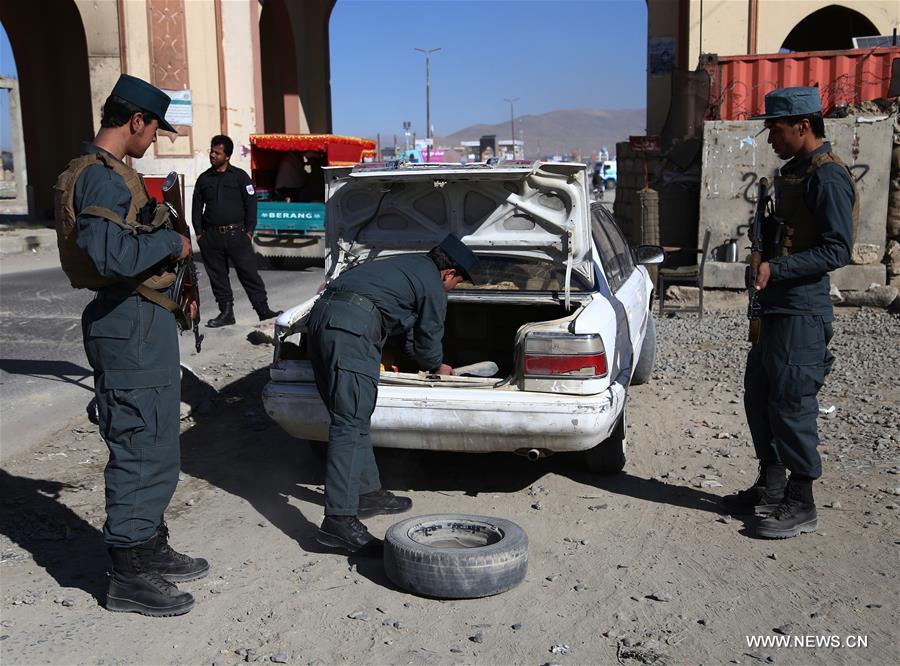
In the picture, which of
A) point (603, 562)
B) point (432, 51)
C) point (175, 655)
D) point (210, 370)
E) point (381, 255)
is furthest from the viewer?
point (432, 51)

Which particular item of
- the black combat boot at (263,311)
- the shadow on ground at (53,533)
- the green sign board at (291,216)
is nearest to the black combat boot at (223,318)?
the black combat boot at (263,311)

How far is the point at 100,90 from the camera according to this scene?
19328 mm

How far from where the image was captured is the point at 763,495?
Result: 4.63 meters

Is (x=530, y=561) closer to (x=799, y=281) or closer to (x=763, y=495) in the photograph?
(x=763, y=495)

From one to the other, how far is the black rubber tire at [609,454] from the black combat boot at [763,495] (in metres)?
0.68

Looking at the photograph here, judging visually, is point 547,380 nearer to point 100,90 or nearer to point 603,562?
point 603,562

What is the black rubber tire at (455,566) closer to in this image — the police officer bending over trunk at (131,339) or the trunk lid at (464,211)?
the police officer bending over trunk at (131,339)

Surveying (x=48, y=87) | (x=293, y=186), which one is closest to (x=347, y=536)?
(x=293, y=186)

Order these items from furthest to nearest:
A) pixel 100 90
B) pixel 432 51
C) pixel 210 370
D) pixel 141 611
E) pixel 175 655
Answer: pixel 432 51 < pixel 100 90 < pixel 210 370 < pixel 141 611 < pixel 175 655

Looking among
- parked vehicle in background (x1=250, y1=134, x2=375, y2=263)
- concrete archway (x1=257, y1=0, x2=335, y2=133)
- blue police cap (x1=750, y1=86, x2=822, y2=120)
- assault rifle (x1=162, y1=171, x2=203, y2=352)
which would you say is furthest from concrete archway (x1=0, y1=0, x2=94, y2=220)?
blue police cap (x1=750, y1=86, x2=822, y2=120)

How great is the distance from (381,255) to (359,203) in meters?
0.34

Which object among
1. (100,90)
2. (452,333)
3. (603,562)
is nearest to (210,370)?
(452,333)

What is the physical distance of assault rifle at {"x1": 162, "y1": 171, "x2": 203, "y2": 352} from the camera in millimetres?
3854

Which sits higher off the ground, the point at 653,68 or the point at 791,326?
the point at 653,68
